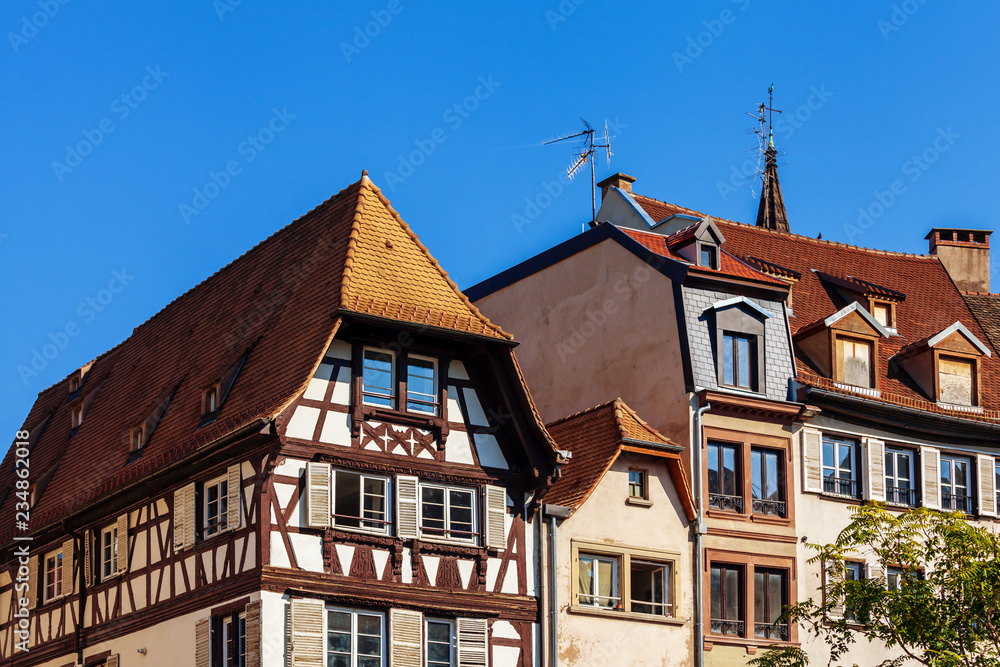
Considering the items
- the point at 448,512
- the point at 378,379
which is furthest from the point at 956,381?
the point at 378,379

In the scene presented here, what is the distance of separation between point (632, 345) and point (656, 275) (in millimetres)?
1796

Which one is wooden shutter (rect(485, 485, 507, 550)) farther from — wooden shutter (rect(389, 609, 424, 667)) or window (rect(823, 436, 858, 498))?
window (rect(823, 436, 858, 498))

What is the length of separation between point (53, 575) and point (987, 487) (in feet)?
74.3

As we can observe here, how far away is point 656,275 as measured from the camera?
41.1 metres

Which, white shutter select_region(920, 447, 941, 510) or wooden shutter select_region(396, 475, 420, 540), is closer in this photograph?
wooden shutter select_region(396, 475, 420, 540)

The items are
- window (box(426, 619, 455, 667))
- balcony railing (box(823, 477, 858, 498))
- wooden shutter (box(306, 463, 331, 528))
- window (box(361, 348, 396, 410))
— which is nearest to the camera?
wooden shutter (box(306, 463, 331, 528))

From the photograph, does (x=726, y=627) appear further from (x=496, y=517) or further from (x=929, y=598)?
(x=496, y=517)

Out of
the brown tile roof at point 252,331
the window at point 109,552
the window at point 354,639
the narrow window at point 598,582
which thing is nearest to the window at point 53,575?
the brown tile roof at point 252,331

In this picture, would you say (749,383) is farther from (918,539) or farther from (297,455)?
(297,455)

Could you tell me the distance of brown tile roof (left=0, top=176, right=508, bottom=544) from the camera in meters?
34.2

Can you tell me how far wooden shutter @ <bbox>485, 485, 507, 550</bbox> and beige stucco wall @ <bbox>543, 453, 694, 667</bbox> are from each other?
125 cm

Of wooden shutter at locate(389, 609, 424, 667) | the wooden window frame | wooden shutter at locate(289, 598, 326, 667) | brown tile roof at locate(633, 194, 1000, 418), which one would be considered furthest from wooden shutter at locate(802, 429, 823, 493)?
wooden shutter at locate(289, 598, 326, 667)

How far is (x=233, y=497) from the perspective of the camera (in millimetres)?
33125

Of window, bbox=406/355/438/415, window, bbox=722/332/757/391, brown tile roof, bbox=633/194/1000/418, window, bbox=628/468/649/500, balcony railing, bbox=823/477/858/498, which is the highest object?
brown tile roof, bbox=633/194/1000/418
